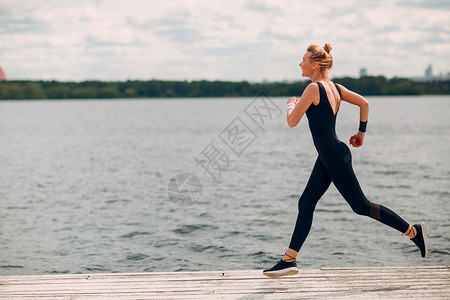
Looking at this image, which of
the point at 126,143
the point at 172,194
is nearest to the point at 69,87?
the point at 126,143

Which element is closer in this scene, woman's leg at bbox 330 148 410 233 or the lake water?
woman's leg at bbox 330 148 410 233

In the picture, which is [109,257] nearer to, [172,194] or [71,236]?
[71,236]

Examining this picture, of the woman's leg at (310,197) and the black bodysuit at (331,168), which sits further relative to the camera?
the woman's leg at (310,197)

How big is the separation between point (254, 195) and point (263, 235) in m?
6.57

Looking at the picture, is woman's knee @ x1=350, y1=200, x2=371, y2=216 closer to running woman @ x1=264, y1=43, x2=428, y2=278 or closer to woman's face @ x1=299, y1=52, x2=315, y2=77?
running woman @ x1=264, y1=43, x2=428, y2=278

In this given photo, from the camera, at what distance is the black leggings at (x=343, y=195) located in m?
4.93

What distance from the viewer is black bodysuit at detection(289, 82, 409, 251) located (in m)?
Answer: 4.89

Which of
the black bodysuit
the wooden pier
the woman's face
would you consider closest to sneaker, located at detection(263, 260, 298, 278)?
the wooden pier

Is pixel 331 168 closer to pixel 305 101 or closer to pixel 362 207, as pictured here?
pixel 362 207

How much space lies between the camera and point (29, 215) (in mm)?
17203

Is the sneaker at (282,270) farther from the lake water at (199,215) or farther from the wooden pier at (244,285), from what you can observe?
the lake water at (199,215)

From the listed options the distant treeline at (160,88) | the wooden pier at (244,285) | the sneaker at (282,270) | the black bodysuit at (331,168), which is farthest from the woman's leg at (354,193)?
the distant treeline at (160,88)

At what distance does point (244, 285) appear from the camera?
515cm

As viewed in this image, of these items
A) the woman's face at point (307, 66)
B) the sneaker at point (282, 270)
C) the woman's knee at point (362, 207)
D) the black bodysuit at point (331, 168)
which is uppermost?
the woman's face at point (307, 66)
